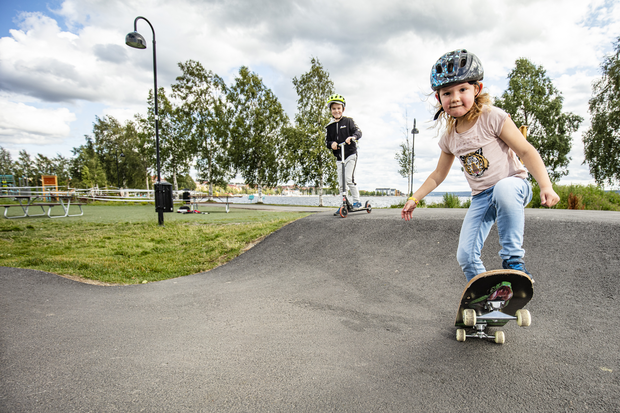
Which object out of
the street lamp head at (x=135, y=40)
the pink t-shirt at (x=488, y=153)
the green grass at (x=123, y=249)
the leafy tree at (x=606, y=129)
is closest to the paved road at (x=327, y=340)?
the green grass at (x=123, y=249)

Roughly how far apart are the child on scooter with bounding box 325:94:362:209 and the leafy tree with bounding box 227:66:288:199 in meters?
27.6

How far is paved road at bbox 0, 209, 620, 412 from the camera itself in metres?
1.88

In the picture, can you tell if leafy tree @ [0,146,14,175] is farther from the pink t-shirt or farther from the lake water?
the pink t-shirt

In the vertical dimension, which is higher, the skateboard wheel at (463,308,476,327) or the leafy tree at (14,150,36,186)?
the leafy tree at (14,150,36,186)

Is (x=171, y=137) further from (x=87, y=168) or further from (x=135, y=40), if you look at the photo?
(x=135, y=40)

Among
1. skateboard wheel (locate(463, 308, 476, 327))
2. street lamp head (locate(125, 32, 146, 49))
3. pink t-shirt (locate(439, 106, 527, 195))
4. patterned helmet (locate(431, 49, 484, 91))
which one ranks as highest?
street lamp head (locate(125, 32, 146, 49))

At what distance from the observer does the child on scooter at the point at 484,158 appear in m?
2.33

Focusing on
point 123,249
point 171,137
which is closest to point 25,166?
point 171,137

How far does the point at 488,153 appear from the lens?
2.55 m

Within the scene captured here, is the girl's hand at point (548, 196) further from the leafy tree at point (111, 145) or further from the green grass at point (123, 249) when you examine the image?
the leafy tree at point (111, 145)

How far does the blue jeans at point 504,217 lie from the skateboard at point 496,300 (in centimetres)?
19

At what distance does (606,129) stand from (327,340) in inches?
1207

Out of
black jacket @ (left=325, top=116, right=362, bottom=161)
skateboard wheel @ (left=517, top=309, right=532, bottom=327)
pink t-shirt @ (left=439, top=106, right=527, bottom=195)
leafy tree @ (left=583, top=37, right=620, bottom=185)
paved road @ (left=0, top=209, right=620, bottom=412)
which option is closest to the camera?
paved road @ (left=0, top=209, right=620, bottom=412)

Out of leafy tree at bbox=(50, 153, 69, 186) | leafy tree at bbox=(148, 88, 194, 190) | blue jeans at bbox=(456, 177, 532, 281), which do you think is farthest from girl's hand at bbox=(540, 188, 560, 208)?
leafy tree at bbox=(50, 153, 69, 186)
